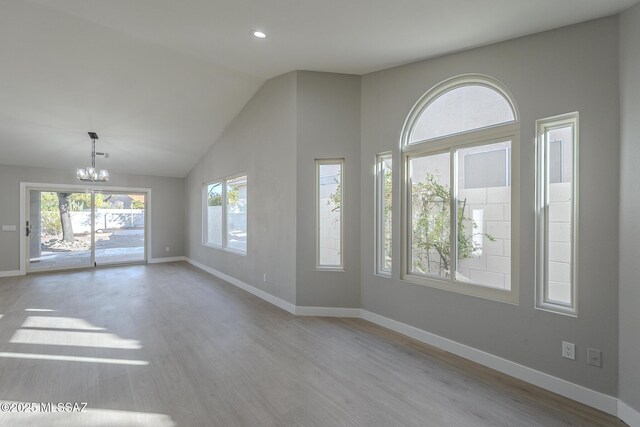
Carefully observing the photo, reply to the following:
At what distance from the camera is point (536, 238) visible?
246 centimetres

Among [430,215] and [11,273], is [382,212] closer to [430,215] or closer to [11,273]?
[430,215]

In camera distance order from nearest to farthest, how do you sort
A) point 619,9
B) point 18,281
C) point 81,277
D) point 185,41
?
point 619,9, point 185,41, point 18,281, point 81,277

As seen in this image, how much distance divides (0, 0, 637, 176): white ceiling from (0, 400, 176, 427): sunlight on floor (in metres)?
3.19

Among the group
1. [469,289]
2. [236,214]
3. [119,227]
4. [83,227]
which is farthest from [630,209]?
[83,227]

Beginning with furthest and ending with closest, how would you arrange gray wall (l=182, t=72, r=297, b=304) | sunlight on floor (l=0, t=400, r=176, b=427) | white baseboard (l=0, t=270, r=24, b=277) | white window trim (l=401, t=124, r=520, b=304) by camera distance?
white baseboard (l=0, t=270, r=24, b=277), gray wall (l=182, t=72, r=297, b=304), white window trim (l=401, t=124, r=520, b=304), sunlight on floor (l=0, t=400, r=176, b=427)

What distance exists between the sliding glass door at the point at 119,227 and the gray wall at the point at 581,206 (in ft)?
24.9

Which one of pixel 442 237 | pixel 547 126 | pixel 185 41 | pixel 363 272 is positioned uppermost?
pixel 185 41

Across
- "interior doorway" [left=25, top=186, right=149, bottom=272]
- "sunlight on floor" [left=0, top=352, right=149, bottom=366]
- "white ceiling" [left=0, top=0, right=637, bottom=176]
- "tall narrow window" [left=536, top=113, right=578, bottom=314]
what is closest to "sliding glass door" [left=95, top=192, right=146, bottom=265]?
"interior doorway" [left=25, top=186, right=149, bottom=272]

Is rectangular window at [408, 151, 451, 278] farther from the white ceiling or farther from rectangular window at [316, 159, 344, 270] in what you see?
the white ceiling

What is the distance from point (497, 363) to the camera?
264 cm

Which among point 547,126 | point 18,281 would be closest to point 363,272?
point 547,126

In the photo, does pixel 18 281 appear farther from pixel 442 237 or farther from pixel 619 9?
pixel 619 9

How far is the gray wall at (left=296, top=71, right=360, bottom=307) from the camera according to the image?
3.89 meters

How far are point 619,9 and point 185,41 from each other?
3.93 metres
